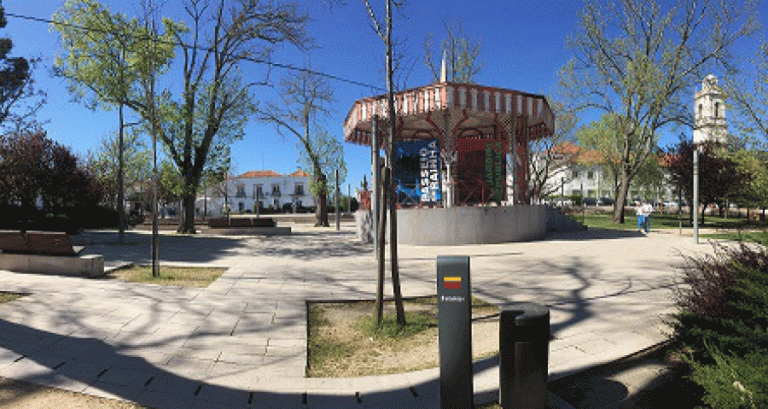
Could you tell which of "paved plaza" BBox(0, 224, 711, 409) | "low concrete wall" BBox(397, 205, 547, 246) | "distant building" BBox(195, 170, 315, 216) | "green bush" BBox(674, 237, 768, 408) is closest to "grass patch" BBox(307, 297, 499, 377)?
"paved plaza" BBox(0, 224, 711, 409)

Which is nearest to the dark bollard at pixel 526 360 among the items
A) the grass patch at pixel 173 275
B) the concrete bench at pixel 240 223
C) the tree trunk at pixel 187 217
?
the grass patch at pixel 173 275

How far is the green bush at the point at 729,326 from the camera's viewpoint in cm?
228

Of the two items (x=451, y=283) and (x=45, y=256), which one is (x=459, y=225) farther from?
(x=451, y=283)

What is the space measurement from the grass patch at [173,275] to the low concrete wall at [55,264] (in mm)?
338

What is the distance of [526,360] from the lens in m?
3.01

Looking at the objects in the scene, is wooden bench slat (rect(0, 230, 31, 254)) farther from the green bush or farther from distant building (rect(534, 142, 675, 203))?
distant building (rect(534, 142, 675, 203))

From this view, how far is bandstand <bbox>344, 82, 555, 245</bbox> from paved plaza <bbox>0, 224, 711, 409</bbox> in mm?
4652

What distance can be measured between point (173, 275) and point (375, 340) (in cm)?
530

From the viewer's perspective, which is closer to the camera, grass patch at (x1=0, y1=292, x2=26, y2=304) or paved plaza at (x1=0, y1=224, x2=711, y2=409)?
paved plaza at (x1=0, y1=224, x2=711, y2=409)

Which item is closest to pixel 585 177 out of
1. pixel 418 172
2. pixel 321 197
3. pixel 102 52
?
pixel 321 197

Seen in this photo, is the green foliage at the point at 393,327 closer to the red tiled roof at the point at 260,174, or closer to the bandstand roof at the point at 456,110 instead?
the bandstand roof at the point at 456,110

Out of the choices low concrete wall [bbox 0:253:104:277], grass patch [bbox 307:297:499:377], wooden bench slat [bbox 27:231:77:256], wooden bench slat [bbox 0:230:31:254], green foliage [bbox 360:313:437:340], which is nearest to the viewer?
grass patch [bbox 307:297:499:377]

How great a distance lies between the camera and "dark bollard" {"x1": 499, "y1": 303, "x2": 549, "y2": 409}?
300 cm

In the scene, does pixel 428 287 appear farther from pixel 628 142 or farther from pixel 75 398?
pixel 628 142
